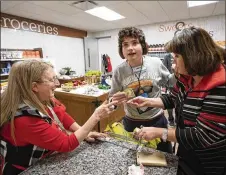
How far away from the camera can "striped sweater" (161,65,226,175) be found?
721mm

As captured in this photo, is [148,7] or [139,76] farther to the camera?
[148,7]

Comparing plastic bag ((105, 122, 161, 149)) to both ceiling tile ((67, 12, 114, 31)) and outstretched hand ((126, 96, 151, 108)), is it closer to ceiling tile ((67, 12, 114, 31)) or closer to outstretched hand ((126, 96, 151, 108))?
outstretched hand ((126, 96, 151, 108))

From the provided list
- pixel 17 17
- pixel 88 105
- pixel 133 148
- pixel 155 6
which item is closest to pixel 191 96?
pixel 133 148

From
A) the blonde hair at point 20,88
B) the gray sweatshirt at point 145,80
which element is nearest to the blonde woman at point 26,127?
the blonde hair at point 20,88

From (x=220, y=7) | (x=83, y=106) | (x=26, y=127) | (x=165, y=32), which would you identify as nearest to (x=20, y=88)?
(x=26, y=127)

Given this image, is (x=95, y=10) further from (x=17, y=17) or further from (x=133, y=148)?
(x=133, y=148)

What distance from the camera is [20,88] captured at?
1.06 m

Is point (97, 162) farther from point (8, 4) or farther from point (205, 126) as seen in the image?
point (8, 4)

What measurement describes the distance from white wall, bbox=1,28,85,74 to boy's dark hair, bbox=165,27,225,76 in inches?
211

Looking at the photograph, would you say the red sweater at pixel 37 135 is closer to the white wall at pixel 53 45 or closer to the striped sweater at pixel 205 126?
the striped sweater at pixel 205 126

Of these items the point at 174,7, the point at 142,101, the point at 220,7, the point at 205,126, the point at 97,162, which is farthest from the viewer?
the point at 220,7

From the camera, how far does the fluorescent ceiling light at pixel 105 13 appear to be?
4699mm

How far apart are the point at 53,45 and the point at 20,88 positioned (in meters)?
5.86

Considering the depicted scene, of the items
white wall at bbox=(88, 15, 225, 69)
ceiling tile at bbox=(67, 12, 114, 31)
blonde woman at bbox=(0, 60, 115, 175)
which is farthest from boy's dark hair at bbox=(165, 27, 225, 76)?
white wall at bbox=(88, 15, 225, 69)
